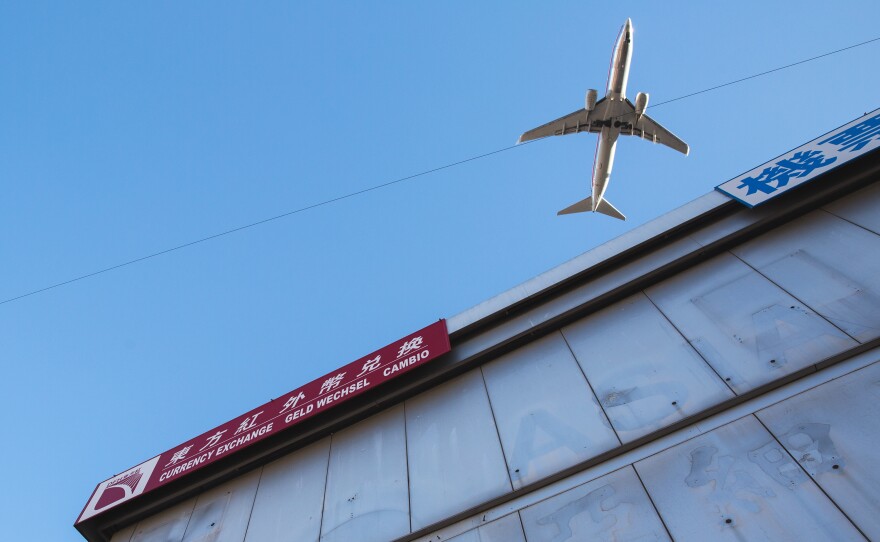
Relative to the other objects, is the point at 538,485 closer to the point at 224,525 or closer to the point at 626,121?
the point at 224,525

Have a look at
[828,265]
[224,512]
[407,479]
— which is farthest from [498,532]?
[828,265]

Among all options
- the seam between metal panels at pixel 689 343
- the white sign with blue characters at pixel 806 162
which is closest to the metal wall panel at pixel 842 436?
the seam between metal panels at pixel 689 343

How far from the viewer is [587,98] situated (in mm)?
20625

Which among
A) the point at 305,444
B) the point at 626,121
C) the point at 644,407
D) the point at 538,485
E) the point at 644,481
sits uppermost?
the point at 626,121

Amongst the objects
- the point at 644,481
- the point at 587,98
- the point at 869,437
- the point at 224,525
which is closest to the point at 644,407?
the point at 644,481

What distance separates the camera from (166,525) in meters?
12.8

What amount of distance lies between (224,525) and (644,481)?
893 centimetres

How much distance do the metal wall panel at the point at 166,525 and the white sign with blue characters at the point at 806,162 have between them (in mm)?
14553

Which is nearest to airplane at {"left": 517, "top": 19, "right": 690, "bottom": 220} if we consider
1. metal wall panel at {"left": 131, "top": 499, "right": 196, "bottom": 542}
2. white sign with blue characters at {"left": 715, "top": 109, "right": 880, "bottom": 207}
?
white sign with blue characters at {"left": 715, "top": 109, "right": 880, "bottom": 207}

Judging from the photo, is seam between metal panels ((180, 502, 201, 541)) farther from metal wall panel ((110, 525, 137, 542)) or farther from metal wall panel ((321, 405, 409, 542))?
metal wall panel ((321, 405, 409, 542))

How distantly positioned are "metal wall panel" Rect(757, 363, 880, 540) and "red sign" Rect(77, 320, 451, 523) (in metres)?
6.82

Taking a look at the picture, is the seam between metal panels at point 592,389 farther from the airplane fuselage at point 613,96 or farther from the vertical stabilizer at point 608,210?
the vertical stabilizer at point 608,210

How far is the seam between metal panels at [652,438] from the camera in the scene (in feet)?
27.9

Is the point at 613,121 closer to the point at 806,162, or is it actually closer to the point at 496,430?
the point at 806,162
